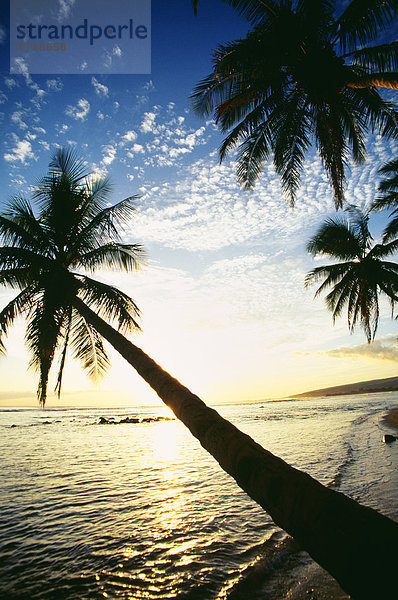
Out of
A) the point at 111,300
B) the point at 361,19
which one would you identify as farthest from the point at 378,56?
the point at 111,300

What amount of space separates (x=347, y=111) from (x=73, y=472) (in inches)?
443

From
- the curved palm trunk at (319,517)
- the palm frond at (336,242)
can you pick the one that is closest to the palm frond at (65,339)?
the curved palm trunk at (319,517)

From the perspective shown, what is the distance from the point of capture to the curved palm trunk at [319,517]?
131 centimetres

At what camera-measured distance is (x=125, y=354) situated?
14.5ft

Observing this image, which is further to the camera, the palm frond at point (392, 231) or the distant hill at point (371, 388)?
the distant hill at point (371, 388)

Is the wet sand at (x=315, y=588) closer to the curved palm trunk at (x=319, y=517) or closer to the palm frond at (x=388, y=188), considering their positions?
the curved palm trunk at (x=319, y=517)

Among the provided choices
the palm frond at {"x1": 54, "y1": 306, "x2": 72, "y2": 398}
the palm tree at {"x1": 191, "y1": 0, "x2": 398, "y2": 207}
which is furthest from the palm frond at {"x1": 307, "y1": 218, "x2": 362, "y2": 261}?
the palm frond at {"x1": 54, "y1": 306, "x2": 72, "y2": 398}

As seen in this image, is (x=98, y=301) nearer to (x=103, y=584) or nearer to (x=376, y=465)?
(x=103, y=584)

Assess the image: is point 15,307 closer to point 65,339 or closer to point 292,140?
point 65,339

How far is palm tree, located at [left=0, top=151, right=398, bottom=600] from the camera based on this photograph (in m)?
1.40

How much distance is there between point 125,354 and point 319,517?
337 centimetres

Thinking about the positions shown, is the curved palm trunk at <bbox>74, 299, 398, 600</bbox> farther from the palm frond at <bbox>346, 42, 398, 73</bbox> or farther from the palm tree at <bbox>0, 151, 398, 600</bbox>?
the palm frond at <bbox>346, 42, 398, 73</bbox>

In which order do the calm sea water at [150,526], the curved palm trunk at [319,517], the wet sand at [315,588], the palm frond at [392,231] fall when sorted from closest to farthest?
the curved palm trunk at [319,517]
the wet sand at [315,588]
the calm sea water at [150,526]
the palm frond at [392,231]

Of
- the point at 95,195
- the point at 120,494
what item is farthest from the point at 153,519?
the point at 95,195
